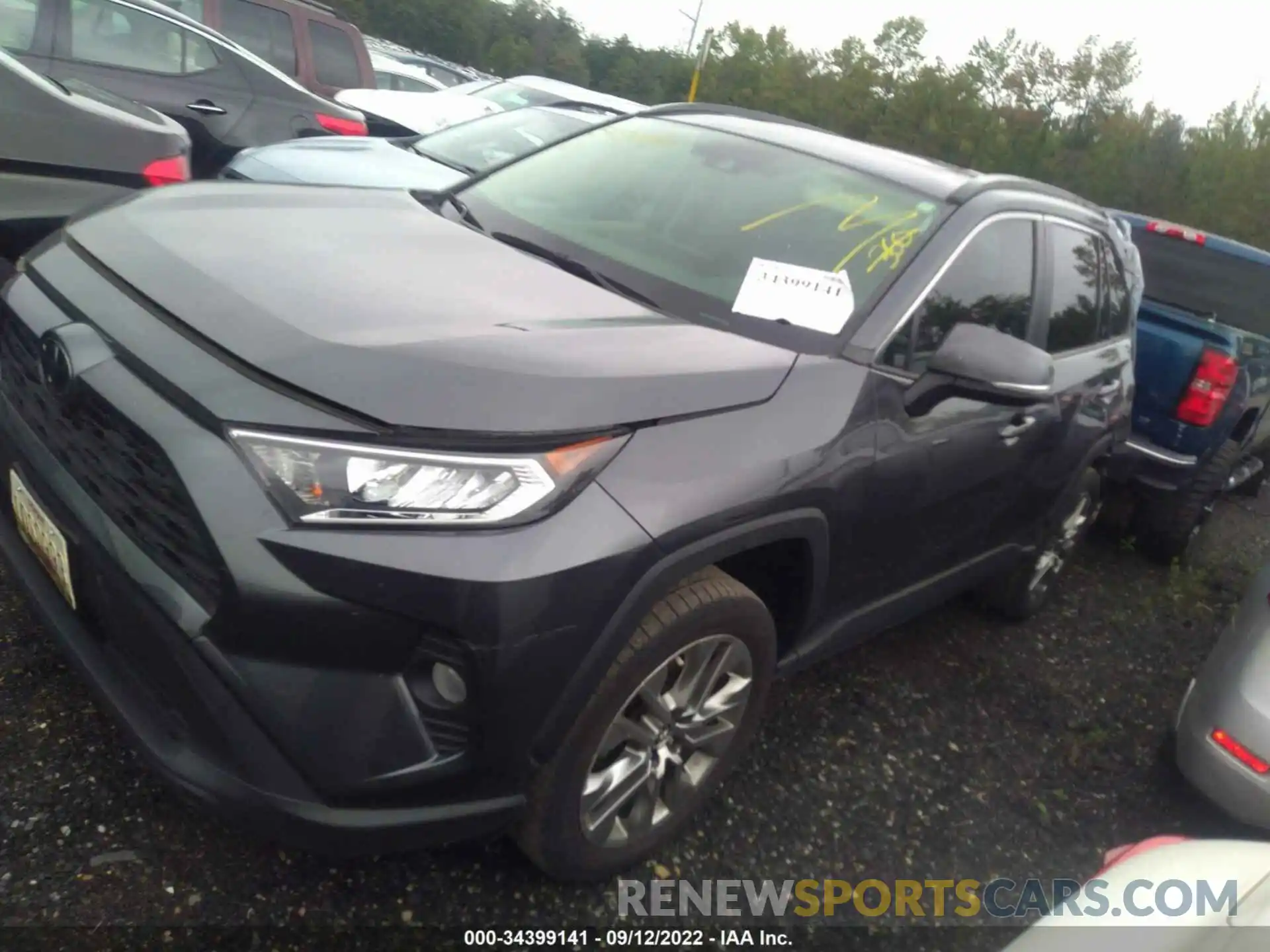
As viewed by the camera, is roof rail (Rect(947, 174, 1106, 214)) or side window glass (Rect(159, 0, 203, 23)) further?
side window glass (Rect(159, 0, 203, 23))

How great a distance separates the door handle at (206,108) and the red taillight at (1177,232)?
19.4ft

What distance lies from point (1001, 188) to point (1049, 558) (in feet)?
5.62

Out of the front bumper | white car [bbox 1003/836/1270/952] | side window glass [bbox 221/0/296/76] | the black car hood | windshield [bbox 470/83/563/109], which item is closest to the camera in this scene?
white car [bbox 1003/836/1270/952]

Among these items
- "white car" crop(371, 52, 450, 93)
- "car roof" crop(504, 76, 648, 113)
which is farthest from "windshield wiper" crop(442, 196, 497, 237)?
"white car" crop(371, 52, 450, 93)

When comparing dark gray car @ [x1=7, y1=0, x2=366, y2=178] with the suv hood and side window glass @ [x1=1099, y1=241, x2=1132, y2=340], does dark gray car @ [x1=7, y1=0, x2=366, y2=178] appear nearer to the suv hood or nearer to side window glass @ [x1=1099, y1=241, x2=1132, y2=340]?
the suv hood

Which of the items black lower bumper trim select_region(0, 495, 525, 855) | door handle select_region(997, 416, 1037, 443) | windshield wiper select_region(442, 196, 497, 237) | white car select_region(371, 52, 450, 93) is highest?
white car select_region(371, 52, 450, 93)

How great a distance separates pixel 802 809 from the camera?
9.37ft

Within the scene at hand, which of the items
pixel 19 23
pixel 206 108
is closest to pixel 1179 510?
pixel 206 108

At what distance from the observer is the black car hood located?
1841 millimetres

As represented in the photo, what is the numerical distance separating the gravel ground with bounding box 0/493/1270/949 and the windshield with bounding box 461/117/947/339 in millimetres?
1375

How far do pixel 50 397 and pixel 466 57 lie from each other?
5042 cm

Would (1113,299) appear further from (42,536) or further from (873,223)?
(42,536)

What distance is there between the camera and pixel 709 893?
2500mm

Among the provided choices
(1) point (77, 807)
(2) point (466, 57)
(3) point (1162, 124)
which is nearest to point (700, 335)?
(1) point (77, 807)
